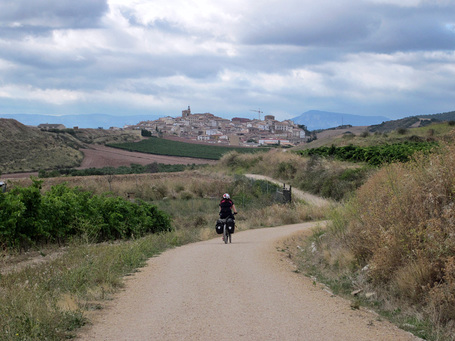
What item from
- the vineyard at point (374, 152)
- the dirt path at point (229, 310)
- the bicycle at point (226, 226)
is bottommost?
the bicycle at point (226, 226)

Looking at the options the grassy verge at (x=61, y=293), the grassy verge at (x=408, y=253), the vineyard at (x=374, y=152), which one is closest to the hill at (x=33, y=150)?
the vineyard at (x=374, y=152)

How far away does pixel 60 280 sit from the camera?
8906mm

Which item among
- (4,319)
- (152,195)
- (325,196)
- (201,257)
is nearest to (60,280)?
(4,319)

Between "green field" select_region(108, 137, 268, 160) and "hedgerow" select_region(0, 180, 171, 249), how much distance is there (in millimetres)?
79981

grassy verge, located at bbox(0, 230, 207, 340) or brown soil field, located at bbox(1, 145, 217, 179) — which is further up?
brown soil field, located at bbox(1, 145, 217, 179)

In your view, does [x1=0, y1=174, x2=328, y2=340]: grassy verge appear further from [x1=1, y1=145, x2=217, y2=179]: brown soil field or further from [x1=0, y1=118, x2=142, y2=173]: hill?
[x1=0, y1=118, x2=142, y2=173]: hill

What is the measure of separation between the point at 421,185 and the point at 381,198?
1.29 m

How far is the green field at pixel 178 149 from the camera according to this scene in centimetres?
10781

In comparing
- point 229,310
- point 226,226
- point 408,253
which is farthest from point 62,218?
point 408,253

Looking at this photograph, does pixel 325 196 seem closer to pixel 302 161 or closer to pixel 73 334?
pixel 302 161

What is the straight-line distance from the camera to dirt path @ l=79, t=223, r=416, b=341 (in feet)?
20.2

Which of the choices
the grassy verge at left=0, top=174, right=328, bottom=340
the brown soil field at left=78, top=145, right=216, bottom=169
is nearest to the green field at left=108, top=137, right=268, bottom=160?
the brown soil field at left=78, top=145, right=216, bottom=169

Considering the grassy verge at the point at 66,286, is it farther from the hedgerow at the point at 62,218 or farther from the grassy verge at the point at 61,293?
the hedgerow at the point at 62,218

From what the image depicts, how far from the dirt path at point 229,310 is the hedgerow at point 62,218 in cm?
667
